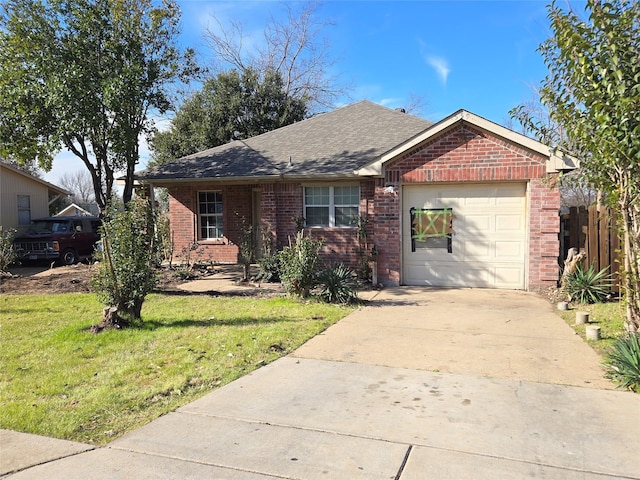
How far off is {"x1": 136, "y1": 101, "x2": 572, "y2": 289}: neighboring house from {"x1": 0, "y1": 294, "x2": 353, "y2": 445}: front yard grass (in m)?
3.27

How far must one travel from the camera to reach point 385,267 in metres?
11.3

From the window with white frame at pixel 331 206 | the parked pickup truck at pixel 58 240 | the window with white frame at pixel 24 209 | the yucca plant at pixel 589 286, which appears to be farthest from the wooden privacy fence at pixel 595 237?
the window with white frame at pixel 24 209

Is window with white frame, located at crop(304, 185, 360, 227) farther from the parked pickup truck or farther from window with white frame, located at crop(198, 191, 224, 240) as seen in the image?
the parked pickup truck

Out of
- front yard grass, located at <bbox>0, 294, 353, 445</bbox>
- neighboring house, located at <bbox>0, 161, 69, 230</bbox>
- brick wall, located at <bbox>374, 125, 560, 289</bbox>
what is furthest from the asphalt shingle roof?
neighboring house, located at <bbox>0, 161, 69, 230</bbox>

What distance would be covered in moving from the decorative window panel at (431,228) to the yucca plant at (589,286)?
8.69ft

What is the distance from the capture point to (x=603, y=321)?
7547 millimetres

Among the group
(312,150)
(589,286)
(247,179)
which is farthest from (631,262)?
(312,150)

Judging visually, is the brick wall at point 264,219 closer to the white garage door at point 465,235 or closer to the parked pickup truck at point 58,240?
the white garage door at point 465,235

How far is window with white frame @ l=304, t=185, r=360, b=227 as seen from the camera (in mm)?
12852

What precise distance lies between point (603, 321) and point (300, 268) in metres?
5.15

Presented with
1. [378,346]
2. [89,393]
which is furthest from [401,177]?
[89,393]

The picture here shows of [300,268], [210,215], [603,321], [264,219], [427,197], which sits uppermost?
[427,197]

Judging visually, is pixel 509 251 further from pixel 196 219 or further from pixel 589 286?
pixel 196 219

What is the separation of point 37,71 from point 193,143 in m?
14.4
